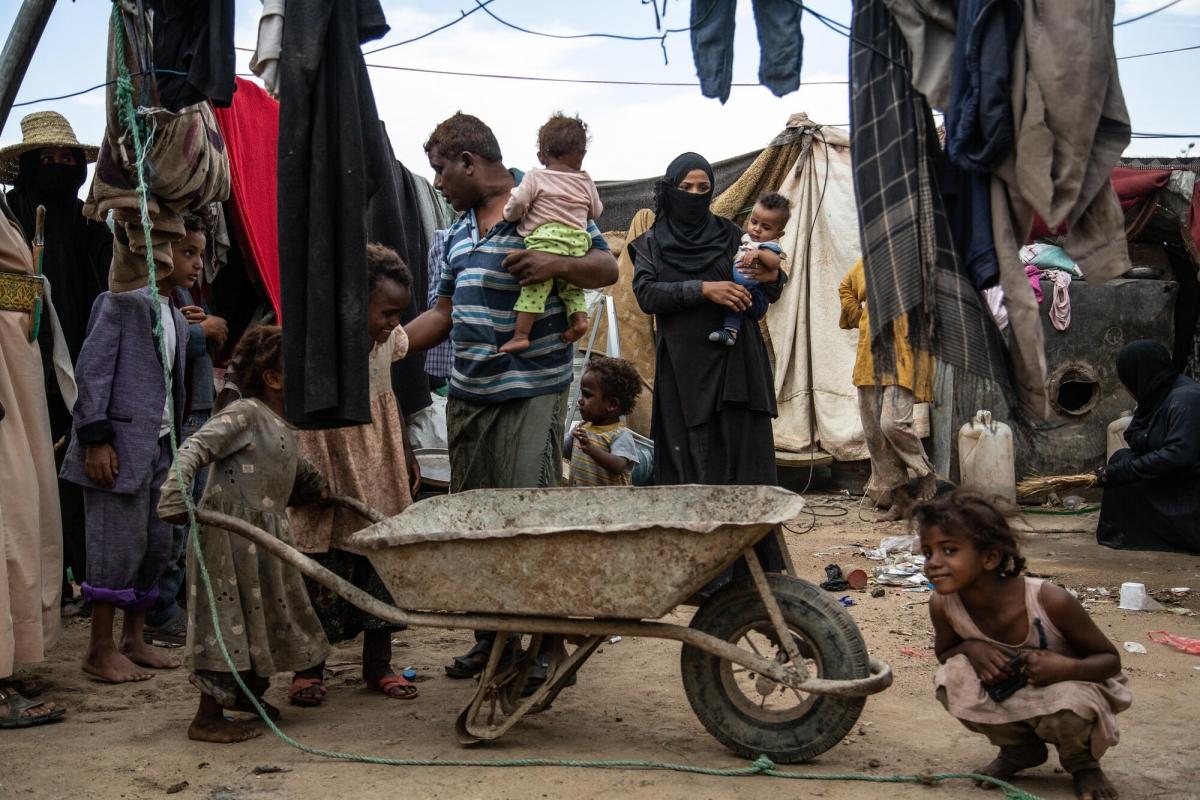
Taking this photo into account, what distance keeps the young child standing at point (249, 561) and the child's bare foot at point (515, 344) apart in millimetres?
801

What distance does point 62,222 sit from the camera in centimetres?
574

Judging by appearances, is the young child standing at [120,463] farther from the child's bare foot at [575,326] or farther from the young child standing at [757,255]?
the young child standing at [757,255]

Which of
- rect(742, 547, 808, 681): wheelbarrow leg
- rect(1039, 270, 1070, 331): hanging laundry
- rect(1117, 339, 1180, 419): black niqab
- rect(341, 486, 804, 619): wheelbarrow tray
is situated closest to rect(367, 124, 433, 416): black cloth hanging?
rect(341, 486, 804, 619): wheelbarrow tray

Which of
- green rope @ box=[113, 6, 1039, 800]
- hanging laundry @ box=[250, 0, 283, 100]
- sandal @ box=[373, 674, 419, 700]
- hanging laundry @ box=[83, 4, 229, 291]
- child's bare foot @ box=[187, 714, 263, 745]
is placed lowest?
sandal @ box=[373, 674, 419, 700]

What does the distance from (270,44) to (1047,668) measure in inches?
113

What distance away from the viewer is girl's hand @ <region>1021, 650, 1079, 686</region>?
3.10 metres

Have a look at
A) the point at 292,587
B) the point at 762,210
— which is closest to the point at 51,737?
the point at 292,587

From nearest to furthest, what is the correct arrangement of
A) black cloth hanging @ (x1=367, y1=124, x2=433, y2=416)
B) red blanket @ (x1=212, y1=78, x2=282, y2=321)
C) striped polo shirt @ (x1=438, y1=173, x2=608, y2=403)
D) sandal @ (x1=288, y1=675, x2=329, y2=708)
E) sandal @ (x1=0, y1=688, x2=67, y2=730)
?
sandal @ (x1=0, y1=688, x2=67, y2=730) < sandal @ (x1=288, y1=675, x2=329, y2=708) < striped polo shirt @ (x1=438, y1=173, x2=608, y2=403) < red blanket @ (x1=212, y1=78, x2=282, y2=321) < black cloth hanging @ (x1=367, y1=124, x2=433, y2=416)

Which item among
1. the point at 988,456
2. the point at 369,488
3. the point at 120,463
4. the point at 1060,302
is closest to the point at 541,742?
the point at 369,488

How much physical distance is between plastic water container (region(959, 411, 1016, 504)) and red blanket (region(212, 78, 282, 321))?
5381 millimetres

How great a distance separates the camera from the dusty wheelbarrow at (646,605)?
317 centimetres

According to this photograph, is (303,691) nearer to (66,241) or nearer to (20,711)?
(20,711)

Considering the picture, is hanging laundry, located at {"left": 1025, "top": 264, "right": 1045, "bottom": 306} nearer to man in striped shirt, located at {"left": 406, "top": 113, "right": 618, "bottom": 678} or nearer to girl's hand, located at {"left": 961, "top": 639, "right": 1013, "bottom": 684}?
man in striped shirt, located at {"left": 406, "top": 113, "right": 618, "bottom": 678}

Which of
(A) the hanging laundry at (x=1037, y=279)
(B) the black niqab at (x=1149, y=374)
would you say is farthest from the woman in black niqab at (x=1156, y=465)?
(A) the hanging laundry at (x=1037, y=279)
